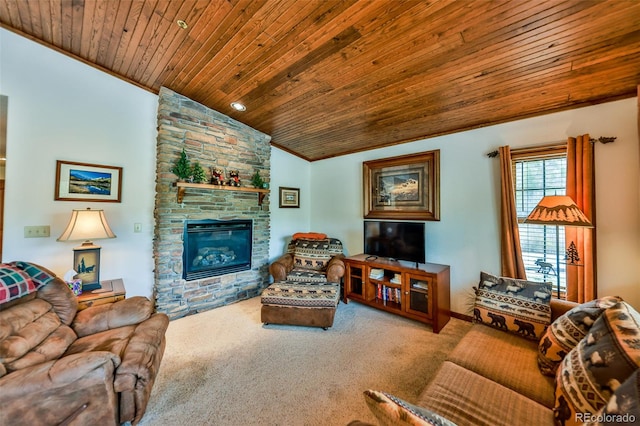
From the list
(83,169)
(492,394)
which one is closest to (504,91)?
(492,394)

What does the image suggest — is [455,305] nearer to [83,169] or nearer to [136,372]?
[136,372]

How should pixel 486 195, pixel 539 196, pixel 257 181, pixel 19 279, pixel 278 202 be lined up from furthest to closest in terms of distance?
pixel 278 202 → pixel 257 181 → pixel 486 195 → pixel 539 196 → pixel 19 279

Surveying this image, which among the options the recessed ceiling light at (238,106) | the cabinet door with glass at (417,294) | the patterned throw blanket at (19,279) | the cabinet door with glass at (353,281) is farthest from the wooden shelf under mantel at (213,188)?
the cabinet door with glass at (417,294)

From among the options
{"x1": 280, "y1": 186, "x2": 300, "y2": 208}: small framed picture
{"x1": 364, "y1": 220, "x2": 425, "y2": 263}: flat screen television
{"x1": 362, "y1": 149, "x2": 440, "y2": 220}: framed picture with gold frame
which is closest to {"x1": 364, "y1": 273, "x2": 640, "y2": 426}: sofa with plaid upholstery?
{"x1": 364, "y1": 220, "x2": 425, "y2": 263}: flat screen television

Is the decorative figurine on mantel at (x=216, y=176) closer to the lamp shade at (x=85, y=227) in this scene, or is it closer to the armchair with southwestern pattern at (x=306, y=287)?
the lamp shade at (x=85, y=227)

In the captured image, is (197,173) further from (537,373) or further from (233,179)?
(537,373)

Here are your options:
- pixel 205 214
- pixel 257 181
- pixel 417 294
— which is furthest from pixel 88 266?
pixel 417 294

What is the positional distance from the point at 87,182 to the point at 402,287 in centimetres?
389

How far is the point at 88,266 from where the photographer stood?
8.04 ft

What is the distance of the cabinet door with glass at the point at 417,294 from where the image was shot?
9.38 ft

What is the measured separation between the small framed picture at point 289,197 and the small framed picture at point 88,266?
2.61m

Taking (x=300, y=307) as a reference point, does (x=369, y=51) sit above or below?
above

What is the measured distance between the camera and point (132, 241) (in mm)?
3010

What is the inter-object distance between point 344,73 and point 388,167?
68.8 inches
